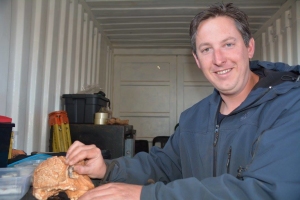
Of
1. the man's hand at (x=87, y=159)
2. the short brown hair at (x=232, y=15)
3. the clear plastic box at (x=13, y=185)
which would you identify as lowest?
the clear plastic box at (x=13, y=185)

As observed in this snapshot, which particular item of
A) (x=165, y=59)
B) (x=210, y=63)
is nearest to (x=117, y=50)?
(x=165, y=59)

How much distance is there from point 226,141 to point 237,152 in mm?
85

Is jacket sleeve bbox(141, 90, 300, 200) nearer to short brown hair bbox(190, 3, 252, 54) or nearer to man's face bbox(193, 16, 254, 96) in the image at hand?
man's face bbox(193, 16, 254, 96)

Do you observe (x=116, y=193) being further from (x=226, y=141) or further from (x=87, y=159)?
(x=226, y=141)

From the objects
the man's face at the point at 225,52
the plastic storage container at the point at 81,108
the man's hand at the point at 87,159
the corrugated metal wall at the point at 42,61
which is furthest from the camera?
the plastic storage container at the point at 81,108

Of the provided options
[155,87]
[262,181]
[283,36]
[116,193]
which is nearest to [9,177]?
[116,193]

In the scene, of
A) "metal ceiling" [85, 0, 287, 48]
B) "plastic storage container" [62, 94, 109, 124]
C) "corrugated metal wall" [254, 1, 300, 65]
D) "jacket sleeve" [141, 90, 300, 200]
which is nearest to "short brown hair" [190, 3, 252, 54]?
"jacket sleeve" [141, 90, 300, 200]

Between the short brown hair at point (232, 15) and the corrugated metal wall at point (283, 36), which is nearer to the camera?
the short brown hair at point (232, 15)

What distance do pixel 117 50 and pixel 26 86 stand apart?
3845 mm

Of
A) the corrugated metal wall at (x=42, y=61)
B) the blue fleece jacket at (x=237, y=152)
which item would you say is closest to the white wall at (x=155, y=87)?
the corrugated metal wall at (x=42, y=61)

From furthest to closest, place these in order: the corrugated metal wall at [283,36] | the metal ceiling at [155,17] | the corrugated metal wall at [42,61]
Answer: the metal ceiling at [155,17] → the corrugated metal wall at [283,36] → the corrugated metal wall at [42,61]

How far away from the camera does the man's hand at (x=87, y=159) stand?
4.66 feet

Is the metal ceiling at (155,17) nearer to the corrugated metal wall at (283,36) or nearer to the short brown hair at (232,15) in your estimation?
the corrugated metal wall at (283,36)

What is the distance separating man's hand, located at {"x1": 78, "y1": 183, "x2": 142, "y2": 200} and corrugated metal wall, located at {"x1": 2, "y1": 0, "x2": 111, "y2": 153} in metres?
1.66
